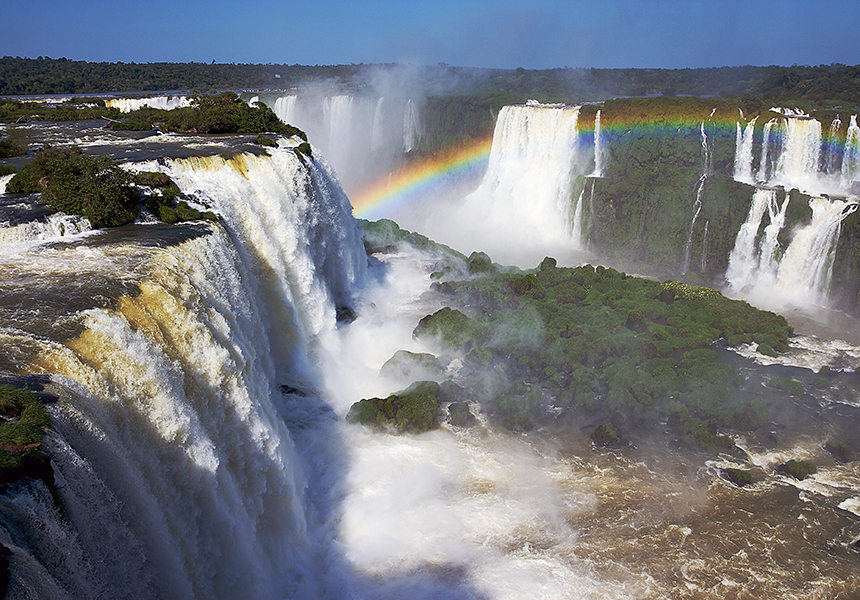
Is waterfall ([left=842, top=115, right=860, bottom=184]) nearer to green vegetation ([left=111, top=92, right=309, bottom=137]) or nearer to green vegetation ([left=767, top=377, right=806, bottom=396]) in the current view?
green vegetation ([left=767, top=377, right=806, bottom=396])

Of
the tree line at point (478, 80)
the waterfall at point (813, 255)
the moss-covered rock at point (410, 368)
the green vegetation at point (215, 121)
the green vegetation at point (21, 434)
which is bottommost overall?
the moss-covered rock at point (410, 368)

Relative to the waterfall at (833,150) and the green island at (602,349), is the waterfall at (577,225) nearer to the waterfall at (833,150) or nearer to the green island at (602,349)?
the green island at (602,349)

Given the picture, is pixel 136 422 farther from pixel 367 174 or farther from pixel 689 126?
pixel 367 174

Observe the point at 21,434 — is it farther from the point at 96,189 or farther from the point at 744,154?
the point at 744,154

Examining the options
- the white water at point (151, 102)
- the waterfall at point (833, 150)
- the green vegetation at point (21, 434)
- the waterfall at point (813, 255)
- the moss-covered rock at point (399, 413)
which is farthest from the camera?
the white water at point (151, 102)

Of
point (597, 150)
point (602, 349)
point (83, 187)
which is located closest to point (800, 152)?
point (597, 150)

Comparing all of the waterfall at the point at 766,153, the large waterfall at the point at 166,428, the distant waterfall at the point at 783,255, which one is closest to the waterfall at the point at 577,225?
the distant waterfall at the point at 783,255

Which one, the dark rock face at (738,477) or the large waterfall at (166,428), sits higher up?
the large waterfall at (166,428)
